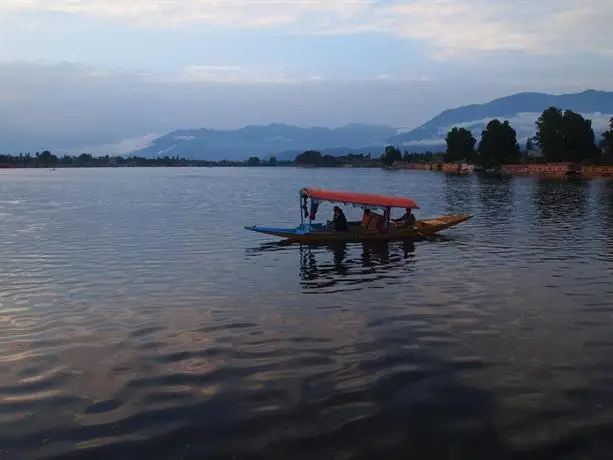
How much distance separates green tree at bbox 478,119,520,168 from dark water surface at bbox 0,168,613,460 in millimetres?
154867

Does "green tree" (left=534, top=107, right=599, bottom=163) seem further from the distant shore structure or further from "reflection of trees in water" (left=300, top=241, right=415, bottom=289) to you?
"reflection of trees in water" (left=300, top=241, right=415, bottom=289)

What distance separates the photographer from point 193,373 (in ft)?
41.7

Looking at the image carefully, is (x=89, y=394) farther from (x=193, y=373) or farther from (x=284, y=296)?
(x=284, y=296)

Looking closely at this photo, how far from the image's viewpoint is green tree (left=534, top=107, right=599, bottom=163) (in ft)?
495

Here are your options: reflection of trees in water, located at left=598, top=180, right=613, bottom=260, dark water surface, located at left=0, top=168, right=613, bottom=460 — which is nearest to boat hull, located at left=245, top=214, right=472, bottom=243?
dark water surface, located at left=0, top=168, right=613, bottom=460

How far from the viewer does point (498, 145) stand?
177 meters

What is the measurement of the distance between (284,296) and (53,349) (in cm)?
760

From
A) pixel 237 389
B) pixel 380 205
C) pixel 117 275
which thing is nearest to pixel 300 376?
pixel 237 389

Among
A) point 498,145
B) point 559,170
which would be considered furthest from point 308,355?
point 498,145

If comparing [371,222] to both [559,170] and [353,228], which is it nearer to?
[353,228]

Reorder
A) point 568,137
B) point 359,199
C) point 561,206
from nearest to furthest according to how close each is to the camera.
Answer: point 359,199 < point 561,206 < point 568,137

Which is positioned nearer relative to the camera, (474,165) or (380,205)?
(380,205)

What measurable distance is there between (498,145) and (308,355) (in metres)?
174

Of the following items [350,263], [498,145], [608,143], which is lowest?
[350,263]
